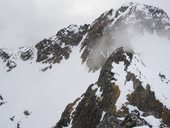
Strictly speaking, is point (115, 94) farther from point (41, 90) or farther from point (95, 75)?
point (41, 90)

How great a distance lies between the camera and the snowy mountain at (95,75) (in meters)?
73.8

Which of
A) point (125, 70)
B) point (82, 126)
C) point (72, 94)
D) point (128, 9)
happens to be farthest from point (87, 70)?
point (82, 126)

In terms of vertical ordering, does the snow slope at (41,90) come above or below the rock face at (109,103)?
above

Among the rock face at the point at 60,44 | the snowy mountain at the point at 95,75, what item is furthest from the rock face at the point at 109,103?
the rock face at the point at 60,44

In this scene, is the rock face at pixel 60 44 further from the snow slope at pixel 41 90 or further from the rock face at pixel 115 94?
the rock face at pixel 115 94

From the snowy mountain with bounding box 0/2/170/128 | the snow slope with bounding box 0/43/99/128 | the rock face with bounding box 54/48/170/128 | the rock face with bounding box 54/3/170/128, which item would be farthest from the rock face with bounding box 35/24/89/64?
the rock face with bounding box 54/48/170/128

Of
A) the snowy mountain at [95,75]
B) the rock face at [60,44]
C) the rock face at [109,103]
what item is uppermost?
the rock face at [60,44]

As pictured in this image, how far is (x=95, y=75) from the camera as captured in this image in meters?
116

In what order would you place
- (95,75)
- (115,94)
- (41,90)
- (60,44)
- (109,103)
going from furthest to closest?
(60,44), (41,90), (95,75), (115,94), (109,103)

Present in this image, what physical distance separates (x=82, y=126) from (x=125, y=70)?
17892 millimetres

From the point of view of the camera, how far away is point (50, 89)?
13850 centimetres

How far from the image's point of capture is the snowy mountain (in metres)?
73.8

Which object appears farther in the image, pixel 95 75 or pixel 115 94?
pixel 95 75

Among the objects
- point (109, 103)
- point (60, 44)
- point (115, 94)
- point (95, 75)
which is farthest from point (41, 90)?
point (109, 103)
